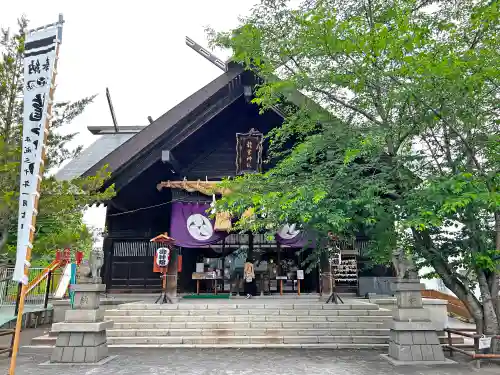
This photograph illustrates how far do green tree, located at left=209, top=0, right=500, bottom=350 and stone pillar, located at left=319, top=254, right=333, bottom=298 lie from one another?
14.9 ft

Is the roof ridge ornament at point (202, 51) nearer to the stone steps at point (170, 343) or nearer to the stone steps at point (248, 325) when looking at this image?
the stone steps at point (248, 325)

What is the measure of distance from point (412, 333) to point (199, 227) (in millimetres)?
7978

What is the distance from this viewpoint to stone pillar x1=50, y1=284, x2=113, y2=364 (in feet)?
24.5

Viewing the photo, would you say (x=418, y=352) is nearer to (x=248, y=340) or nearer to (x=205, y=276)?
(x=248, y=340)

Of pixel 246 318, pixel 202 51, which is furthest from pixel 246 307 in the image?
pixel 202 51

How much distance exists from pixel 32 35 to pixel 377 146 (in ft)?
22.8

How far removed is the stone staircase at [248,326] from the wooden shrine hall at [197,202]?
212cm

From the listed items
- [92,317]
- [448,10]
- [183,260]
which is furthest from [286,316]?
[448,10]

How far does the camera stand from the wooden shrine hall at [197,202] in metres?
13.1

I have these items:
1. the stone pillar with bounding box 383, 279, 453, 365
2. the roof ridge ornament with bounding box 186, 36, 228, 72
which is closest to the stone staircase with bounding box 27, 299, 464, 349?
the stone pillar with bounding box 383, 279, 453, 365

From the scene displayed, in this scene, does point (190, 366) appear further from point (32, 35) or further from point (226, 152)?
point (226, 152)

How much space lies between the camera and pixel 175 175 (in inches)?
568

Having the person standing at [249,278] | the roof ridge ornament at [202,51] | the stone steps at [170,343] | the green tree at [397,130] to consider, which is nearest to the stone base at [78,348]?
the stone steps at [170,343]

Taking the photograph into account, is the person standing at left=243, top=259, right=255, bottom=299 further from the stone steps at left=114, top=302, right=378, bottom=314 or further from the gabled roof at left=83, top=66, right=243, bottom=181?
the gabled roof at left=83, top=66, right=243, bottom=181
